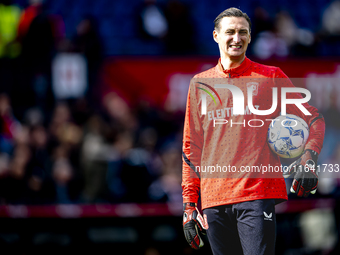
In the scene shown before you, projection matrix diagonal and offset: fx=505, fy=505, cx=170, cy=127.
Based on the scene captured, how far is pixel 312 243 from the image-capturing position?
22.6 feet

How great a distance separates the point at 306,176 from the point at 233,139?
529 millimetres

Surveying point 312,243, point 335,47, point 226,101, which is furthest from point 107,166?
point 335,47

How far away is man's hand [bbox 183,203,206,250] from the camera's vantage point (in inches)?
133

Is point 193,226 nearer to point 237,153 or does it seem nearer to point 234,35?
point 237,153

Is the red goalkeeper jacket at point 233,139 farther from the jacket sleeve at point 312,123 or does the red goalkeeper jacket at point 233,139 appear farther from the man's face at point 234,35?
the man's face at point 234,35

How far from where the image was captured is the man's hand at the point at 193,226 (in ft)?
11.1

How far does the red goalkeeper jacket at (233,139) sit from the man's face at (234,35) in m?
0.15

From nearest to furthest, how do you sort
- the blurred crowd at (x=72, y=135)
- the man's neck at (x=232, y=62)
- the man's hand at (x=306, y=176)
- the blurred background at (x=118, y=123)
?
the man's hand at (x=306, y=176) < the man's neck at (x=232, y=62) < the blurred background at (x=118, y=123) < the blurred crowd at (x=72, y=135)

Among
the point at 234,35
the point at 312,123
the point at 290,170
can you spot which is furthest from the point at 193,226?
the point at 234,35

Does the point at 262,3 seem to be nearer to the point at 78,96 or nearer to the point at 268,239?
the point at 78,96

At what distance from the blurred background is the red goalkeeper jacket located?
339cm

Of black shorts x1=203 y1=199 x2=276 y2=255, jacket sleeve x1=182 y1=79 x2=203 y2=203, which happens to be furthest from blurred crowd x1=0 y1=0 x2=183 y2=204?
black shorts x1=203 y1=199 x2=276 y2=255

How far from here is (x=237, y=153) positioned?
3338mm

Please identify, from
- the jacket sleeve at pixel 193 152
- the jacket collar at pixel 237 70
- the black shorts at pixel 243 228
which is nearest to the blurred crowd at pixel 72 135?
the jacket sleeve at pixel 193 152
